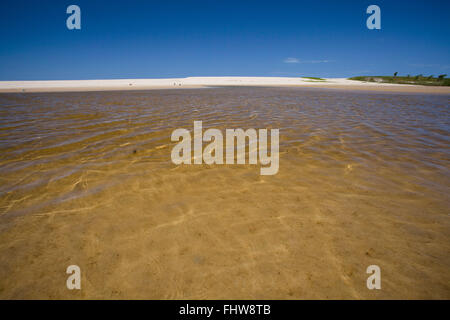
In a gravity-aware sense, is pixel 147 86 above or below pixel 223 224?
above

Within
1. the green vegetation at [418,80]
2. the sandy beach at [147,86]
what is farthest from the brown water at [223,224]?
the green vegetation at [418,80]

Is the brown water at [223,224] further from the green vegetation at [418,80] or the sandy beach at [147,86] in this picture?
the green vegetation at [418,80]

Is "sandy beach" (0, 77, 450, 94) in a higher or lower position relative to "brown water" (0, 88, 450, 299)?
higher

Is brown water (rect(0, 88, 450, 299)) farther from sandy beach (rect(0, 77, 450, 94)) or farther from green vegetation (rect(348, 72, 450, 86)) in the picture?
green vegetation (rect(348, 72, 450, 86))

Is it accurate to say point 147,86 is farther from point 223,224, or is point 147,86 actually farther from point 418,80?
point 418,80

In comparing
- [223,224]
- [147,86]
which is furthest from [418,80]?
[223,224]

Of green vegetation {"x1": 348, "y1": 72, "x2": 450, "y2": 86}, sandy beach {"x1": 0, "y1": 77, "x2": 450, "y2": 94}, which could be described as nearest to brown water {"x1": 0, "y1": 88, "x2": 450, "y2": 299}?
sandy beach {"x1": 0, "y1": 77, "x2": 450, "y2": 94}

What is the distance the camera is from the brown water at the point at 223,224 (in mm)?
1503

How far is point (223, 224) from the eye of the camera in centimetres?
207

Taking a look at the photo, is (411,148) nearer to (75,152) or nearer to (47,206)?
(47,206)

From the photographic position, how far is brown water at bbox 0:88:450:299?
4.93 feet
